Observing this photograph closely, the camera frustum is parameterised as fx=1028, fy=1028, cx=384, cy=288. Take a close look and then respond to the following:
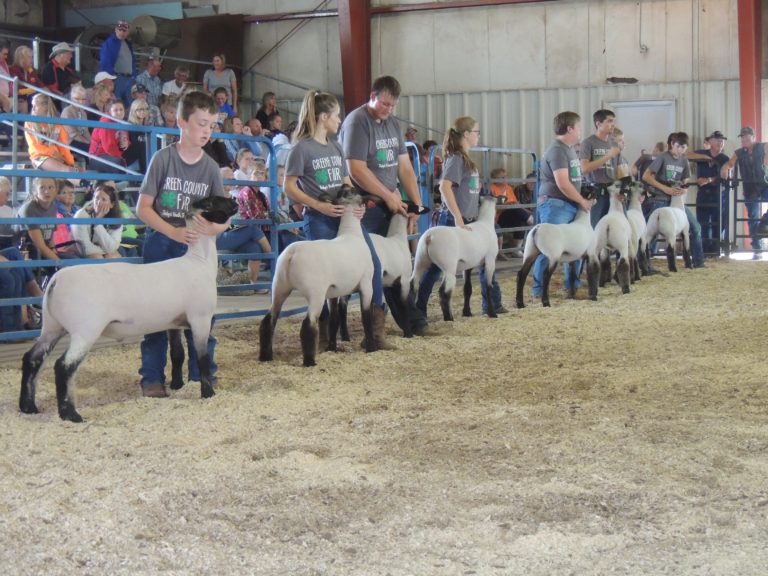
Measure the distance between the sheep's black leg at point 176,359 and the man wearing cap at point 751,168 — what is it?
38.3 ft

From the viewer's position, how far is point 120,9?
802 inches

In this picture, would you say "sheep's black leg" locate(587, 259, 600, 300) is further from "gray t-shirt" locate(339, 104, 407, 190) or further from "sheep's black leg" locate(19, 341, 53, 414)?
"sheep's black leg" locate(19, 341, 53, 414)

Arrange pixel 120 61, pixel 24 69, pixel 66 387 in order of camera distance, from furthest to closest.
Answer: pixel 120 61 → pixel 24 69 → pixel 66 387

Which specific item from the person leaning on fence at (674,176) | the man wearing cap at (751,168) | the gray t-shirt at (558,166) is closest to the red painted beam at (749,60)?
the man wearing cap at (751,168)

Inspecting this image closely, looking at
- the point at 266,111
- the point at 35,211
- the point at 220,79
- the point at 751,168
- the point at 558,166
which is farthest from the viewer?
the point at 220,79

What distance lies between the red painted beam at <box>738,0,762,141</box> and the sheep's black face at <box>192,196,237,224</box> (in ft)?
44.2

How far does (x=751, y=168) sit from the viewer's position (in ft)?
51.2

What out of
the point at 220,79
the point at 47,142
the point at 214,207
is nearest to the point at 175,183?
the point at 214,207

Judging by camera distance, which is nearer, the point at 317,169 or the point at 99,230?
the point at 317,169

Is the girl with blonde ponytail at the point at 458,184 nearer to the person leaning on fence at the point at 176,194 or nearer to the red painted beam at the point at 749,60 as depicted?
the person leaning on fence at the point at 176,194

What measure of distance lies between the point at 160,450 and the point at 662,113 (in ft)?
50.5

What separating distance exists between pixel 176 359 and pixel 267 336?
3.23ft

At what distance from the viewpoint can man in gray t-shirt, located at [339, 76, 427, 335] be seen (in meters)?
6.77

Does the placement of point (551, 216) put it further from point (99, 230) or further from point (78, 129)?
point (78, 129)
